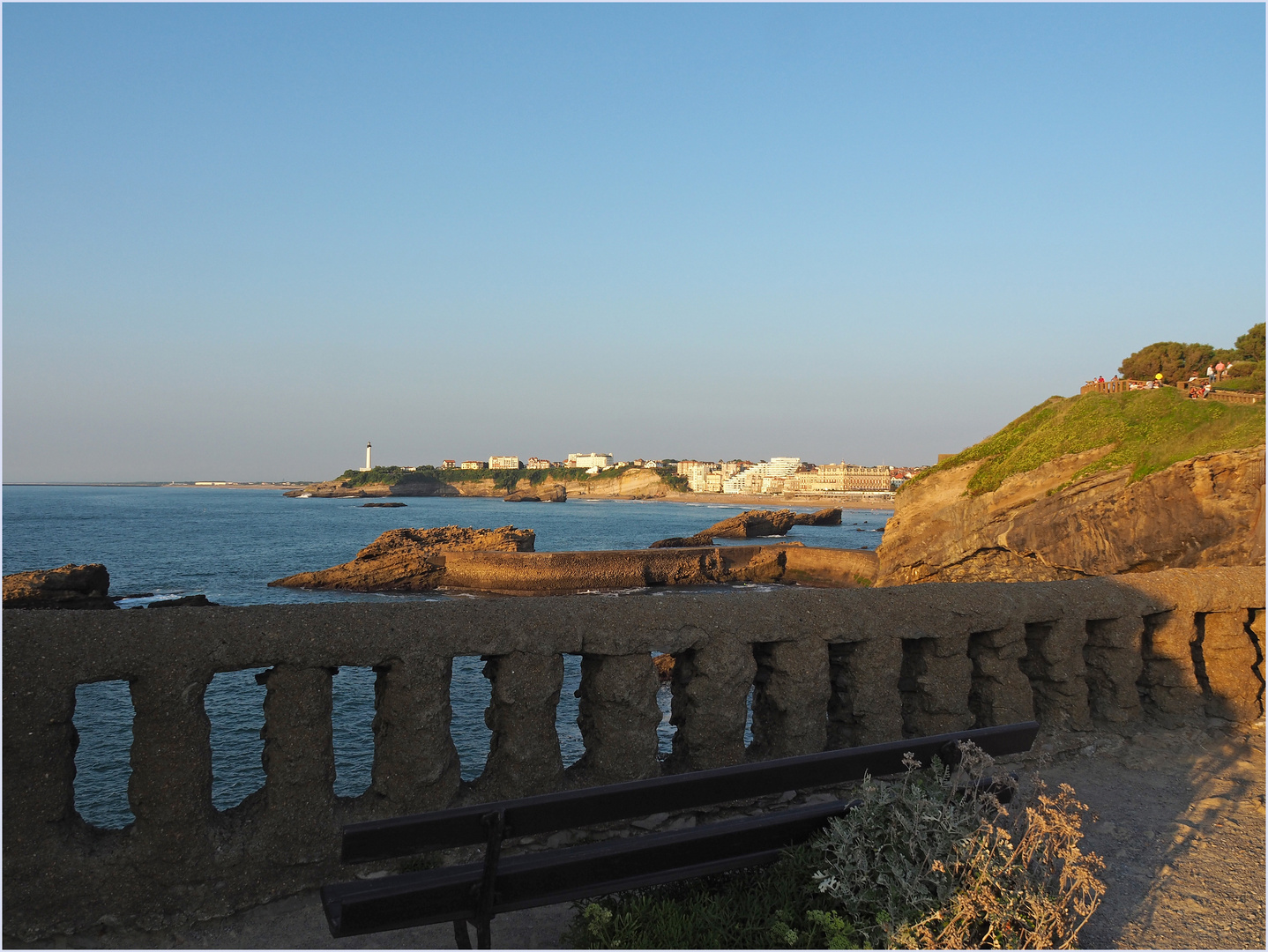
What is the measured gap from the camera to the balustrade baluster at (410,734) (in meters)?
4.81

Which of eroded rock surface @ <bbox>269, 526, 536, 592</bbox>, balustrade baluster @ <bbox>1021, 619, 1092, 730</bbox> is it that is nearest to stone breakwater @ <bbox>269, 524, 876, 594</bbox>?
eroded rock surface @ <bbox>269, 526, 536, 592</bbox>

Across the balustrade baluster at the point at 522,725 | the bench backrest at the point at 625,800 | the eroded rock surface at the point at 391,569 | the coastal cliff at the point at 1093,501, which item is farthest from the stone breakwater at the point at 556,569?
the bench backrest at the point at 625,800

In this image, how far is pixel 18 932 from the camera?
4.05 m

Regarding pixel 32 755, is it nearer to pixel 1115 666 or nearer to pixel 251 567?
pixel 1115 666

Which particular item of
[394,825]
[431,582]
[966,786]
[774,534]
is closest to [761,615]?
[966,786]

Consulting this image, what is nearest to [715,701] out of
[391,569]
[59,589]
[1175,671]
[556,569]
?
[1175,671]

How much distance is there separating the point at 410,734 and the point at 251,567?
5511 centimetres

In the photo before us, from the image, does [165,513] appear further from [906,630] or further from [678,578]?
[906,630]

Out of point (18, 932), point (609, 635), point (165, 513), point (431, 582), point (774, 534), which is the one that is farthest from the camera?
point (165, 513)

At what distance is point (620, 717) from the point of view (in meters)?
5.31

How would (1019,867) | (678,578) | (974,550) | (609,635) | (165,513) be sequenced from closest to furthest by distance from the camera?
(1019,867), (609,635), (974,550), (678,578), (165,513)

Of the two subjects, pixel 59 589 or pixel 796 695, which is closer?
pixel 796 695

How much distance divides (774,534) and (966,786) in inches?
3308

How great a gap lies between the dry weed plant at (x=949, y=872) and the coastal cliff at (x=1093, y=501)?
752 inches
